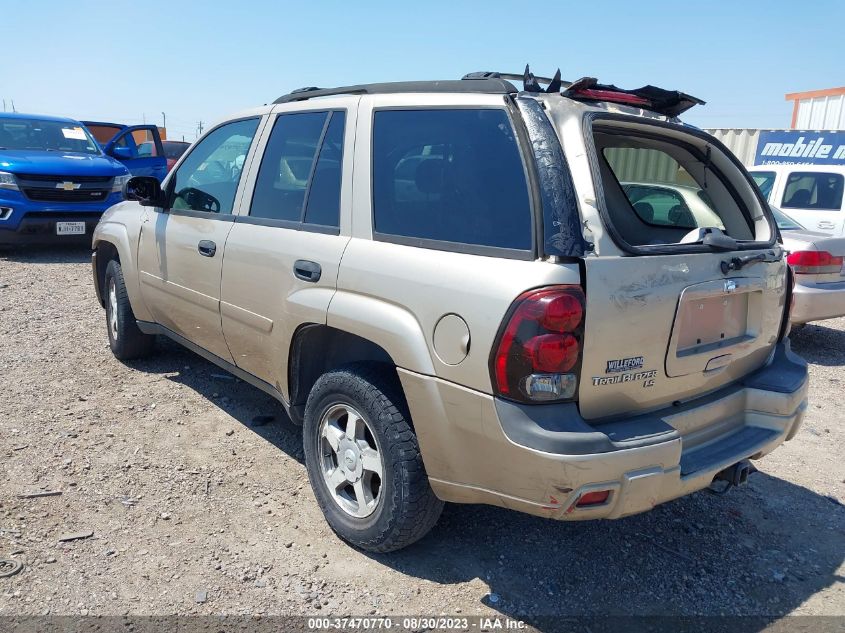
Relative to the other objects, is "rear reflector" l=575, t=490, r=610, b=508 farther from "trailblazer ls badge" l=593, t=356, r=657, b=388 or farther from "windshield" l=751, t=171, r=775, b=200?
"windshield" l=751, t=171, r=775, b=200

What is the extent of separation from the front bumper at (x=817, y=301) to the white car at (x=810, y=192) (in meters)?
3.08

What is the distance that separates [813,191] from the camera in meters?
8.91

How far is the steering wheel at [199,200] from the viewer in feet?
13.0

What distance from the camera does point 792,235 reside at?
249 inches

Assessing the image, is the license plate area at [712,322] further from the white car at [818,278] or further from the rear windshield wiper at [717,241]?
the white car at [818,278]

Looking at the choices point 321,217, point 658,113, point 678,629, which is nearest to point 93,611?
point 321,217

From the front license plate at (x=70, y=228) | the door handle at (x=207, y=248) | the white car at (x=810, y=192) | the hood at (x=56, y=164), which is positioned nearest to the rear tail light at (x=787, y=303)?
the door handle at (x=207, y=248)

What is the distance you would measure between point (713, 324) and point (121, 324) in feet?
13.7

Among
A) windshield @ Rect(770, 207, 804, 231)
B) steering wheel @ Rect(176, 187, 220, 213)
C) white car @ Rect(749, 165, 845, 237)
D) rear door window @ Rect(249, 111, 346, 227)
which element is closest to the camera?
rear door window @ Rect(249, 111, 346, 227)

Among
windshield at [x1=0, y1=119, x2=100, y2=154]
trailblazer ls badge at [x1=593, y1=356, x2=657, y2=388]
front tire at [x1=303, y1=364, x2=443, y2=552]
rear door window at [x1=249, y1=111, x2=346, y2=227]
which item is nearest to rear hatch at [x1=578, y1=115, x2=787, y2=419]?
trailblazer ls badge at [x1=593, y1=356, x2=657, y2=388]

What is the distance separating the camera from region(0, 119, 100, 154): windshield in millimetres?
9891

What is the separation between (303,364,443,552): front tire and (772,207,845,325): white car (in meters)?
4.78

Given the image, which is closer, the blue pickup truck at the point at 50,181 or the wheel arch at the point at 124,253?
the wheel arch at the point at 124,253

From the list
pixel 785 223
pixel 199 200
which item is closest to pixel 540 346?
pixel 199 200
